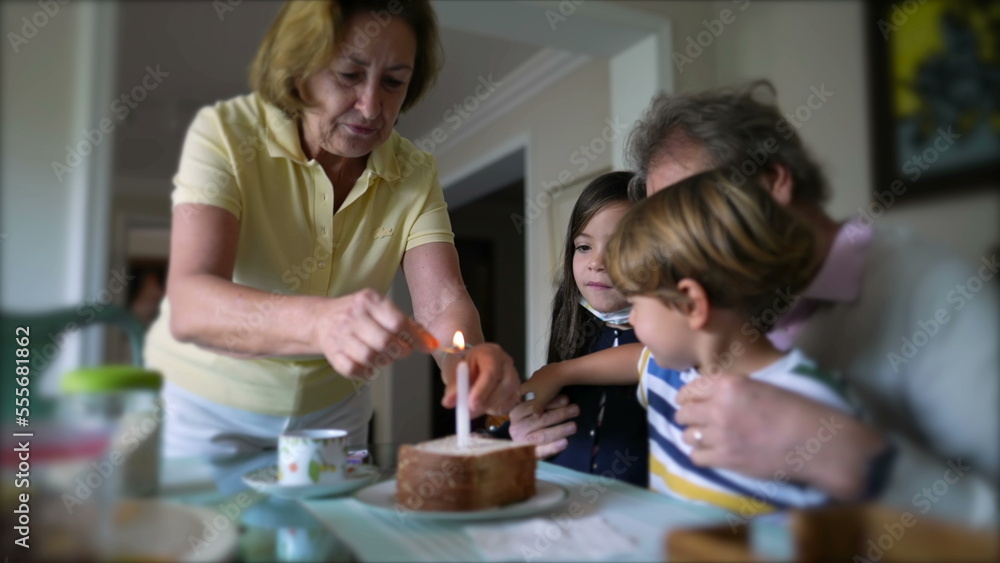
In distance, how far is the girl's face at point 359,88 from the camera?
717 mm

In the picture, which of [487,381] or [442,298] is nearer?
[487,381]

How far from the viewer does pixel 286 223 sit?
0.76 meters

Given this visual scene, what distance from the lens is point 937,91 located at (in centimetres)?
45

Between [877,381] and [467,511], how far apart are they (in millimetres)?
317

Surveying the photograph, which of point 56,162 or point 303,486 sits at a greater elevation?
point 56,162

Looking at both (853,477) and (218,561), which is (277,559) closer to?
(218,561)

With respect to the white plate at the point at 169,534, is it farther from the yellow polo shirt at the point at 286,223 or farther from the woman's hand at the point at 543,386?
the woman's hand at the point at 543,386

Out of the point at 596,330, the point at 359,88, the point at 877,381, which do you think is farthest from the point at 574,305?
the point at 877,381

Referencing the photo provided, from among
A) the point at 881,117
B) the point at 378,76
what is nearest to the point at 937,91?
the point at 881,117

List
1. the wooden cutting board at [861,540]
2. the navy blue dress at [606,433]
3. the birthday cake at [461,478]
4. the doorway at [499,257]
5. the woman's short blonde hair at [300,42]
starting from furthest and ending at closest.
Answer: the doorway at [499,257]
the navy blue dress at [606,433]
the woman's short blonde hair at [300,42]
the birthday cake at [461,478]
the wooden cutting board at [861,540]

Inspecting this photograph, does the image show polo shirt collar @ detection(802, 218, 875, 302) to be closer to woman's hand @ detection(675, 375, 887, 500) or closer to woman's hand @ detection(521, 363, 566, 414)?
woman's hand @ detection(675, 375, 887, 500)

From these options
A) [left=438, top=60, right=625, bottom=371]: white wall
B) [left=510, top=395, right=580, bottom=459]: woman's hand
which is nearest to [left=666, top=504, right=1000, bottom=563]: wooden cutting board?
[left=510, top=395, right=580, bottom=459]: woman's hand

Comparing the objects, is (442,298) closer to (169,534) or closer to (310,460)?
(310,460)

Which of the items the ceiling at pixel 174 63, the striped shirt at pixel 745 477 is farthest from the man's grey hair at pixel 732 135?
the ceiling at pixel 174 63
